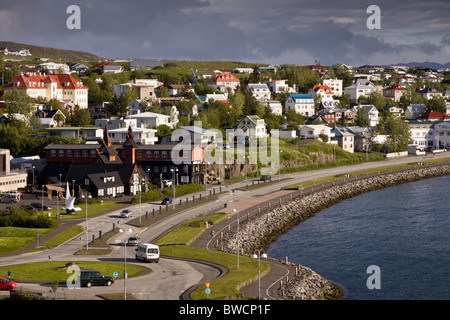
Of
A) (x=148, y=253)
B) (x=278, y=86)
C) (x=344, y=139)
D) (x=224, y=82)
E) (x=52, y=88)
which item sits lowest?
(x=148, y=253)

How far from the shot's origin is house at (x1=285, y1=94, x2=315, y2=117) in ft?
442

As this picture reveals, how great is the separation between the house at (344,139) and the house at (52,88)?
45.6 meters

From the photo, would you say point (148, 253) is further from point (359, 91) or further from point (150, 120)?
point (359, 91)

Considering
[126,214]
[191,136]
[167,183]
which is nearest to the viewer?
[126,214]

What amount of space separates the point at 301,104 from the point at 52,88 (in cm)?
4959

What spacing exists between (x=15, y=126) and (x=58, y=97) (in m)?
30.1

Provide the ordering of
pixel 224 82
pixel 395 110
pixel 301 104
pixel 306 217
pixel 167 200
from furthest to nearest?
pixel 224 82
pixel 395 110
pixel 301 104
pixel 306 217
pixel 167 200

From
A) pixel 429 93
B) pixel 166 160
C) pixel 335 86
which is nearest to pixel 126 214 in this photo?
pixel 166 160

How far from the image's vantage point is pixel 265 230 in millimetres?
57844

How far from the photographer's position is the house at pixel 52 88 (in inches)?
4589

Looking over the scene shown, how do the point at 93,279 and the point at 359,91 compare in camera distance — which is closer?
the point at 93,279

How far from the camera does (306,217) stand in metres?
66.5

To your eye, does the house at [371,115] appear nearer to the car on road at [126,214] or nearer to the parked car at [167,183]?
the parked car at [167,183]
